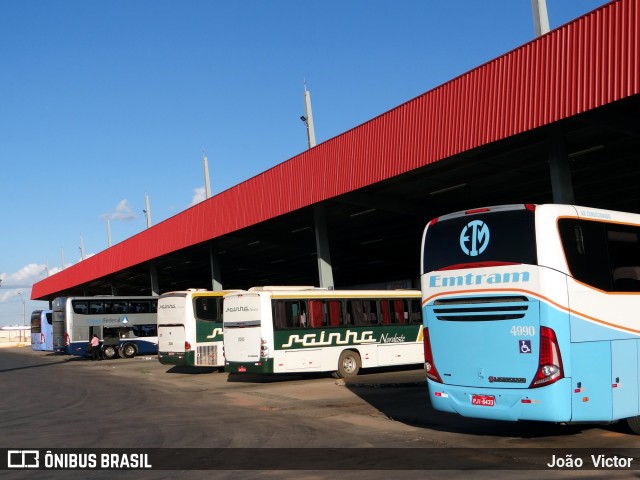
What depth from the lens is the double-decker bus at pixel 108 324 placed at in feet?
129

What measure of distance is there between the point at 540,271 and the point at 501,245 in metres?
0.71

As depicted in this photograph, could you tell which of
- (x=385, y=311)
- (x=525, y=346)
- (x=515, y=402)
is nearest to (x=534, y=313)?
(x=525, y=346)

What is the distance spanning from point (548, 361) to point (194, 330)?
62.7ft

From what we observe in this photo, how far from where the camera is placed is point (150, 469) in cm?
847

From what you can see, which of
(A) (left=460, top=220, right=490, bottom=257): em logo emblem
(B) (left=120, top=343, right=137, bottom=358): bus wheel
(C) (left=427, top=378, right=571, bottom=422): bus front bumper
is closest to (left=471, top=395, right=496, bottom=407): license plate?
(C) (left=427, top=378, right=571, bottom=422): bus front bumper

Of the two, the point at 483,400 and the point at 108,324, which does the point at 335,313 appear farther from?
the point at 108,324

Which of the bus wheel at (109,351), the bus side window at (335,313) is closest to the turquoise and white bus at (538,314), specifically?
the bus side window at (335,313)

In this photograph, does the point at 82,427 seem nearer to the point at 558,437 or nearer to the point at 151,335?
the point at 558,437

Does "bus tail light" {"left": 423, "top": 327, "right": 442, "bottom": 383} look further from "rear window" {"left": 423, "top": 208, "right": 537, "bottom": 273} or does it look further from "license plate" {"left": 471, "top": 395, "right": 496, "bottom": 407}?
"rear window" {"left": 423, "top": 208, "right": 537, "bottom": 273}

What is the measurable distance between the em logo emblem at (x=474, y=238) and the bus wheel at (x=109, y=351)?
3436cm

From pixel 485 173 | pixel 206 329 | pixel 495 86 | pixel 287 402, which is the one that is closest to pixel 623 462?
pixel 287 402

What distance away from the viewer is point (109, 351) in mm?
40656

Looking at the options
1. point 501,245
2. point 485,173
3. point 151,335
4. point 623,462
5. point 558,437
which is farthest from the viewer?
point 151,335

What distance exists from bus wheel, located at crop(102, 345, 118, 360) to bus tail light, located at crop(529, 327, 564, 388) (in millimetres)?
35361
